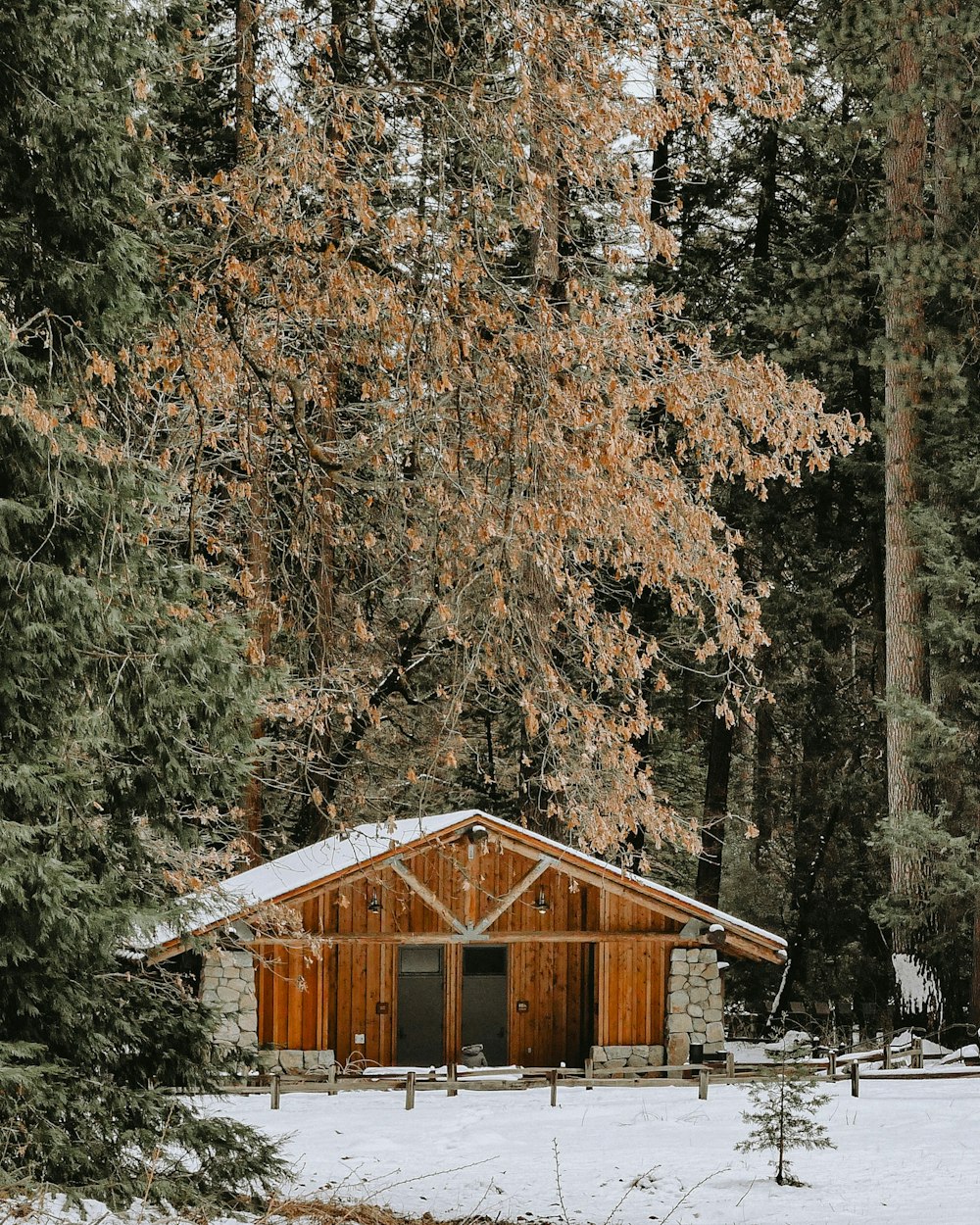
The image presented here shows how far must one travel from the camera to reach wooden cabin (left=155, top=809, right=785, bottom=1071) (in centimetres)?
1991

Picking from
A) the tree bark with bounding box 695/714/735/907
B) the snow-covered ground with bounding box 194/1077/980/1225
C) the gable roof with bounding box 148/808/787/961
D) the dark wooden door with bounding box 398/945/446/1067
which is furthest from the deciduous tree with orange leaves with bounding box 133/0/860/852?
the tree bark with bounding box 695/714/735/907

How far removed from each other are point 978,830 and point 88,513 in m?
16.8

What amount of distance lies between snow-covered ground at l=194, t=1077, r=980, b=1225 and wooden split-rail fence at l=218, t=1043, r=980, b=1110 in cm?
19

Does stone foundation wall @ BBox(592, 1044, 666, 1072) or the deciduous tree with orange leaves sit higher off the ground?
the deciduous tree with orange leaves

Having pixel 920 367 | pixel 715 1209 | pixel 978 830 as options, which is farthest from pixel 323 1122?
pixel 920 367

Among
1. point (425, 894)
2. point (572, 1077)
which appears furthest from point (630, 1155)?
point (425, 894)

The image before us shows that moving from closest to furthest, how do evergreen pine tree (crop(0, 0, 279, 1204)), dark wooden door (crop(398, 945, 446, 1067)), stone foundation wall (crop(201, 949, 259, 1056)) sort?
evergreen pine tree (crop(0, 0, 279, 1204)) → stone foundation wall (crop(201, 949, 259, 1056)) → dark wooden door (crop(398, 945, 446, 1067))

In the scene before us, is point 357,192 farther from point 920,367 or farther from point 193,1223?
point 920,367

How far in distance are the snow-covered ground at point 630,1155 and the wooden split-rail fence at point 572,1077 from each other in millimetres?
185

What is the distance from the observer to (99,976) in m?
6.75

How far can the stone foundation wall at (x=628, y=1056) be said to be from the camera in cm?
2092

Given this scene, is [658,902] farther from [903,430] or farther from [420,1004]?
[903,430]

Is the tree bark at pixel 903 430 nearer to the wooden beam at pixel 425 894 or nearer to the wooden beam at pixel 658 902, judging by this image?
the wooden beam at pixel 658 902

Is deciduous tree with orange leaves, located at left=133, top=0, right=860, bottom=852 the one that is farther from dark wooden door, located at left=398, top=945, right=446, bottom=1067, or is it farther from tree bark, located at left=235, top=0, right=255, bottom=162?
dark wooden door, located at left=398, top=945, right=446, bottom=1067
